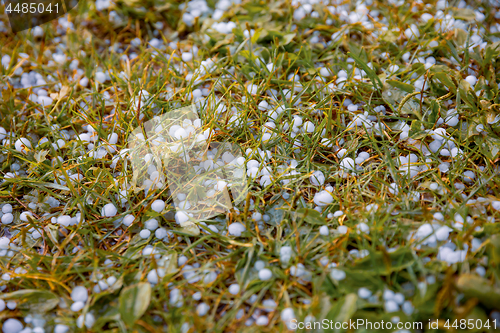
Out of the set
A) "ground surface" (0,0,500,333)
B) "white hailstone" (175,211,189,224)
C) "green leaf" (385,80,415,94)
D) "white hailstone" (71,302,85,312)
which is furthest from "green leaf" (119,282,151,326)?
"green leaf" (385,80,415,94)

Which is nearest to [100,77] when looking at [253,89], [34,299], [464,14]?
[253,89]

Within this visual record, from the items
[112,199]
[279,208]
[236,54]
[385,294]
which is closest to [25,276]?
[112,199]

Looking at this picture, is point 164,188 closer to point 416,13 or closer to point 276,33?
point 276,33

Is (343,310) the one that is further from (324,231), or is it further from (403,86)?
(403,86)

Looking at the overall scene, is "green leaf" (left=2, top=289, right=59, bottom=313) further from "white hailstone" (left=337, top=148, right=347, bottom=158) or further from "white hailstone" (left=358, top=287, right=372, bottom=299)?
"white hailstone" (left=337, top=148, right=347, bottom=158)

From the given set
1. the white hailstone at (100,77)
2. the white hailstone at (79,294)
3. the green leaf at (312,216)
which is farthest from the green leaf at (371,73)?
the white hailstone at (79,294)

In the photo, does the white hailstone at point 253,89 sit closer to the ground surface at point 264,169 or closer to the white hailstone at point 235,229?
the ground surface at point 264,169
